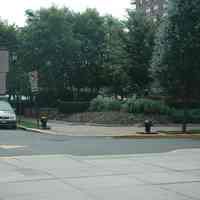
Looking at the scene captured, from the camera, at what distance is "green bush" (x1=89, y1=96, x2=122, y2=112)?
32.9 metres

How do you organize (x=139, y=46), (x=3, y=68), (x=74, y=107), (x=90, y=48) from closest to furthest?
(x=3, y=68), (x=139, y=46), (x=74, y=107), (x=90, y=48)

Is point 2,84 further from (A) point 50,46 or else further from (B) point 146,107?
(A) point 50,46

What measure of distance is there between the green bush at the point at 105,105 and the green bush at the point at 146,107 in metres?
1.47

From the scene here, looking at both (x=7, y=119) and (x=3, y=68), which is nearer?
(x=3, y=68)

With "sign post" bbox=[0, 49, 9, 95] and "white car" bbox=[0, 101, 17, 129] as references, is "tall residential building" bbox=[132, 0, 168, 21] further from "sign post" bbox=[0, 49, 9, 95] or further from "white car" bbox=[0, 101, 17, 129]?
"sign post" bbox=[0, 49, 9, 95]

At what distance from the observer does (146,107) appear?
31078 mm

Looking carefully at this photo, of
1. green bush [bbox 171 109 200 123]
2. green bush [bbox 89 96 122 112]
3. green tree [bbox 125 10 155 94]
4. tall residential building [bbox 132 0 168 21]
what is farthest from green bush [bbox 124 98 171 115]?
tall residential building [bbox 132 0 168 21]

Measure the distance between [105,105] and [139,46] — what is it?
4.48 m

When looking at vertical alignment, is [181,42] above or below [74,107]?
above

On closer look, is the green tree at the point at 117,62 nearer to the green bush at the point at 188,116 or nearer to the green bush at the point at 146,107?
the green bush at the point at 146,107

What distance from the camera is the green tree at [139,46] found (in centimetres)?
3278

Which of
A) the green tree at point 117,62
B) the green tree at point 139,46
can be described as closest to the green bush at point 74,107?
the green tree at point 117,62

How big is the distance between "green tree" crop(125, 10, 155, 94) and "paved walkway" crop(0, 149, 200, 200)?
18182mm

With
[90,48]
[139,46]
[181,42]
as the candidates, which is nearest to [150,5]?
[90,48]
